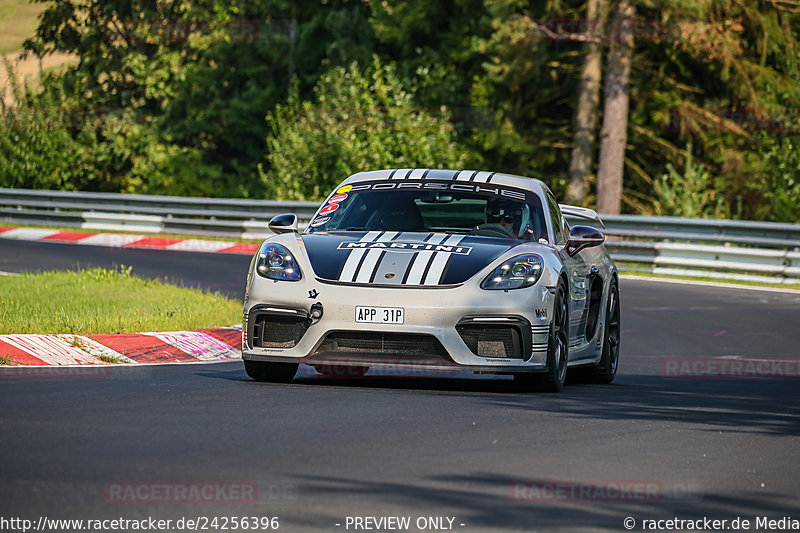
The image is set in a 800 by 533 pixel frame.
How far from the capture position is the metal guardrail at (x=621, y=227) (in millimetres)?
23281

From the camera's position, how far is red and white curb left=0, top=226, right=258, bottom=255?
26.5 meters

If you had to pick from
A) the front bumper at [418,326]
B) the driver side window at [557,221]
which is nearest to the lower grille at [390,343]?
the front bumper at [418,326]

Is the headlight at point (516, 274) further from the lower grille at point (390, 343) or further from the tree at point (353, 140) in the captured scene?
the tree at point (353, 140)

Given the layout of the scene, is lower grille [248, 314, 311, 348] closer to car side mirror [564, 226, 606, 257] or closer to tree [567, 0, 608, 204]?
car side mirror [564, 226, 606, 257]

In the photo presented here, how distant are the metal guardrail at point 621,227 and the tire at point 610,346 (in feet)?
38.6

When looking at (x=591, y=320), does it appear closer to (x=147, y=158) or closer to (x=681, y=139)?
(x=681, y=139)

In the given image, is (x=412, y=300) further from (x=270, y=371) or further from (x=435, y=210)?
(x=435, y=210)

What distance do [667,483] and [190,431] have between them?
2.27 metres

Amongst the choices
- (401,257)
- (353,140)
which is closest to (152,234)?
(353,140)

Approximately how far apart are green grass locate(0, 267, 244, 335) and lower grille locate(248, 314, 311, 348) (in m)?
2.52

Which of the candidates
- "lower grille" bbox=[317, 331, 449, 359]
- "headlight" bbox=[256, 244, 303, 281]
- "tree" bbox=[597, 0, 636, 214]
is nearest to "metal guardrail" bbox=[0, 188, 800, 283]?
"tree" bbox=[597, 0, 636, 214]

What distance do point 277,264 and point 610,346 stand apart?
326 cm

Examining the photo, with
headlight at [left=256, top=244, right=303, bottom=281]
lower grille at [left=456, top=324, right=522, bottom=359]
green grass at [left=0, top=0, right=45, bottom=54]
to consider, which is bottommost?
green grass at [left=0, top=0, right=45, bottom=54]

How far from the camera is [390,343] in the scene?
8992 millimetres
